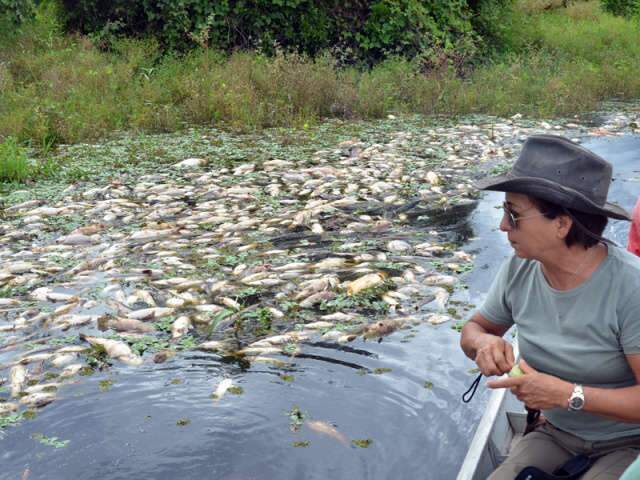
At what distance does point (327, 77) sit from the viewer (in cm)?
1341

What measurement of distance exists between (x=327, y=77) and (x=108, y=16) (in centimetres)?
483

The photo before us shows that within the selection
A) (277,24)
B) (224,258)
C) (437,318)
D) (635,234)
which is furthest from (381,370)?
(277,24)

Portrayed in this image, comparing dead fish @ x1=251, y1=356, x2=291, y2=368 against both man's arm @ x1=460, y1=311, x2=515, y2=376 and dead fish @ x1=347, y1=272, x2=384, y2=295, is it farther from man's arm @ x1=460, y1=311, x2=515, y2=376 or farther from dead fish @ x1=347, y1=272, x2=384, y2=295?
man's arm @ x1=460, y1=311, x2=515, y2=376

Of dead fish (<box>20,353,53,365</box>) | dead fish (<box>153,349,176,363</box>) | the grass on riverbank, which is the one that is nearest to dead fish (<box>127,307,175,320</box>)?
dead fish (<box>153,349,176,363</box>)

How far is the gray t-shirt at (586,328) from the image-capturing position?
2.70m

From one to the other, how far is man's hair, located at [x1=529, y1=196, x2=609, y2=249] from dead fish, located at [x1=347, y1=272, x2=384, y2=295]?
318cm

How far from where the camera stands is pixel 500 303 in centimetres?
314

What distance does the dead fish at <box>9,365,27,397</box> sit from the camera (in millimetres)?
4664

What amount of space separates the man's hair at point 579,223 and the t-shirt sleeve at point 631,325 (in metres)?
0.26

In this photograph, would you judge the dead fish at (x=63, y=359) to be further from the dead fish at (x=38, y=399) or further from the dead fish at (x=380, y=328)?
the dead fish at (x=380, y=328)

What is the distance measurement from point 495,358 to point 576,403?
32 cm

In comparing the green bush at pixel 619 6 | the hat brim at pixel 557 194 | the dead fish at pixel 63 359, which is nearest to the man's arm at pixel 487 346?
the hat brim at pixel 557 194

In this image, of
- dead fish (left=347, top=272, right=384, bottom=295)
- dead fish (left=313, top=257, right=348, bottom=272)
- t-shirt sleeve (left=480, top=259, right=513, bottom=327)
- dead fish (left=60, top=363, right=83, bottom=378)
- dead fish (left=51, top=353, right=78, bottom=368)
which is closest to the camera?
t-shirt sleeve (left=480, top=259, right=513, bottom=327)

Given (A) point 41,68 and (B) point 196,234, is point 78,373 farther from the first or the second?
(A) point 41,68
